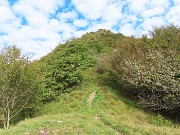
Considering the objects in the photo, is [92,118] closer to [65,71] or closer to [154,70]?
[154,70]

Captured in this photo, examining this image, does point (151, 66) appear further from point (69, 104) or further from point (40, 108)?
point (40, 108)

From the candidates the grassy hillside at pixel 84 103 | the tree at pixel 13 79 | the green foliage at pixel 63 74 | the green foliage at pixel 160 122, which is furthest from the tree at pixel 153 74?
the tree at pixel 13 79

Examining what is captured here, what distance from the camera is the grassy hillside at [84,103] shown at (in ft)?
53.6

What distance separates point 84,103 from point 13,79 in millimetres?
6716

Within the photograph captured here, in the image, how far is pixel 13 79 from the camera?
21828 mm

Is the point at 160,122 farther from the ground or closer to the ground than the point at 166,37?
closer to the ground

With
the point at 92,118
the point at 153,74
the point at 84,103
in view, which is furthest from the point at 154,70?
the point at 92,118

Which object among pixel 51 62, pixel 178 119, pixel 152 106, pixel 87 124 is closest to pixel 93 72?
pixel 51 62

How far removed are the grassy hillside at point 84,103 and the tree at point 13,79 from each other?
2.45 meters

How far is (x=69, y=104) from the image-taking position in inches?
952

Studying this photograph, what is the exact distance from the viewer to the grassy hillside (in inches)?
643

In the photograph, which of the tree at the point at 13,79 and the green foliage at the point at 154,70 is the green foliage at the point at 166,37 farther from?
the tree at the point at 13,79

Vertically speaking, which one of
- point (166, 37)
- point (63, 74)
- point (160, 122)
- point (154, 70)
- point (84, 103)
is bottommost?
point (160, 122)

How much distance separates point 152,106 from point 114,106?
3554 millimetres
